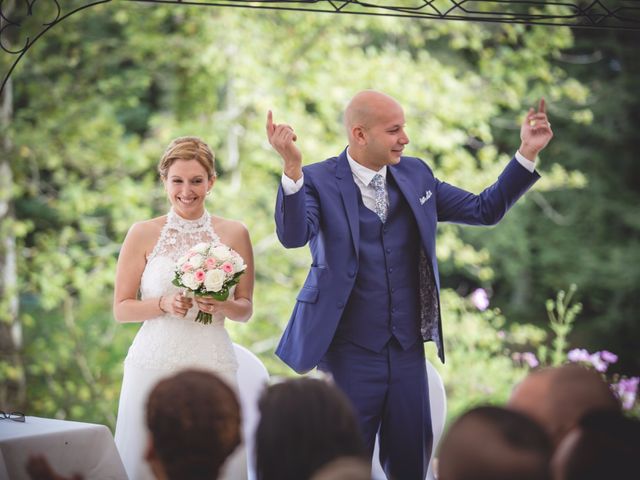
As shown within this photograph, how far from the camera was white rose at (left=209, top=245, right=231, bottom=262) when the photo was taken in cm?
353

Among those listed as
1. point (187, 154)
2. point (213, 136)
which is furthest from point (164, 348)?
point (213, 136)

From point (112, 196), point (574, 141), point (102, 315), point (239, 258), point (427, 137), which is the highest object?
point (574, 141)

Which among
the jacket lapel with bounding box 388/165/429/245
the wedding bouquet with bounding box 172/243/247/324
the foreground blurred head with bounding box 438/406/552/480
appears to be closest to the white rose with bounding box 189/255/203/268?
the wedding bouquet with bounding box 172/243/247/324

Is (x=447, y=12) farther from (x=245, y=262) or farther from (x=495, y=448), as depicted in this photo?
(x=495, y=448)

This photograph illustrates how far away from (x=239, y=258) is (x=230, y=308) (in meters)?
0.23

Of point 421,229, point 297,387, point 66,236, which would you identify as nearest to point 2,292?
point 66,236

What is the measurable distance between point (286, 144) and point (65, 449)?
133 cm

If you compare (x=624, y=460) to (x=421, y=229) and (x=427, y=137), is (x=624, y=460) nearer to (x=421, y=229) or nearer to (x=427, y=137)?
(x=421, y=229)

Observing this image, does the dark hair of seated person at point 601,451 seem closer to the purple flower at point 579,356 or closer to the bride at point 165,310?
the bride at point 165,310

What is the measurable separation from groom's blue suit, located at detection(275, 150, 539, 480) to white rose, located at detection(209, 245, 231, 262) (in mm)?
330

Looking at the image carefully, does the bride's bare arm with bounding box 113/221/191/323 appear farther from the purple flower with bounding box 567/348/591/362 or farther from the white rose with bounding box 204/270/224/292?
the purple flower with bounding box 567/348/591/362

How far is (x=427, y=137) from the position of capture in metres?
7.58

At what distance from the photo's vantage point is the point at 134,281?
3.78 m

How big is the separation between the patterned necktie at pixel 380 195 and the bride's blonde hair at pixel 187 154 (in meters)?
0.69
